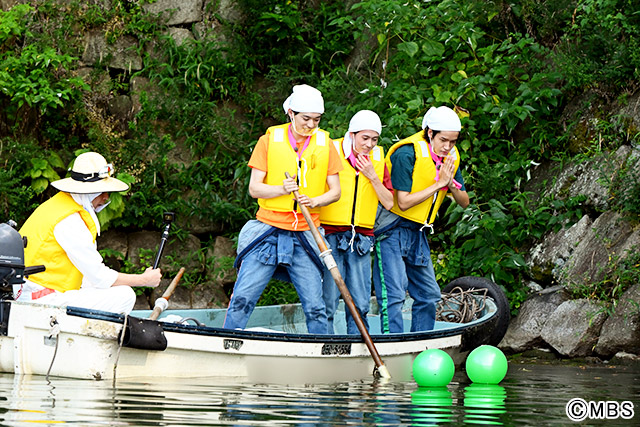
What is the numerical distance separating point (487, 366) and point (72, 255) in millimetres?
2750

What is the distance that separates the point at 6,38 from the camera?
10781 mm

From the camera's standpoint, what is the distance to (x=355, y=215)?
6.73m

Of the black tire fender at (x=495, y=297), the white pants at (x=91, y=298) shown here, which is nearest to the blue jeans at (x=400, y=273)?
the black tire fender at (x=495, y=297)

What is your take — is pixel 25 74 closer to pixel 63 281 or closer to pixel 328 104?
pixel 328 104

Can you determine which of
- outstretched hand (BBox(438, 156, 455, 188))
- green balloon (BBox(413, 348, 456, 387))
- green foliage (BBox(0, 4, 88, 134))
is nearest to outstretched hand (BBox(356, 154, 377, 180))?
outstretched hand (BBox(438, 156, 455, 188))

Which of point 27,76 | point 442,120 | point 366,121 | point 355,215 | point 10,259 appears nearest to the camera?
point 10,259

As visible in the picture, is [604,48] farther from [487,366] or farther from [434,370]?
[434,370]

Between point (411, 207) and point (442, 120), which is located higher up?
point (442, 120)

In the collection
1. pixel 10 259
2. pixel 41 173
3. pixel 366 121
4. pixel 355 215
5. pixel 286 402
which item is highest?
pixel 41 173

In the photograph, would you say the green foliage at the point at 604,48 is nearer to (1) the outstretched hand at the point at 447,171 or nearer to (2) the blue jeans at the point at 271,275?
(1) the outstretched hand at the point at 447,171

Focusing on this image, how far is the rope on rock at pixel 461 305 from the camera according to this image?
8062mm

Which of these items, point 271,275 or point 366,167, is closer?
point 271,275

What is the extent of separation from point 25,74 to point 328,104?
3.48 metres

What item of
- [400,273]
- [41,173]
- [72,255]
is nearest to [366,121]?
→ [400,273]
